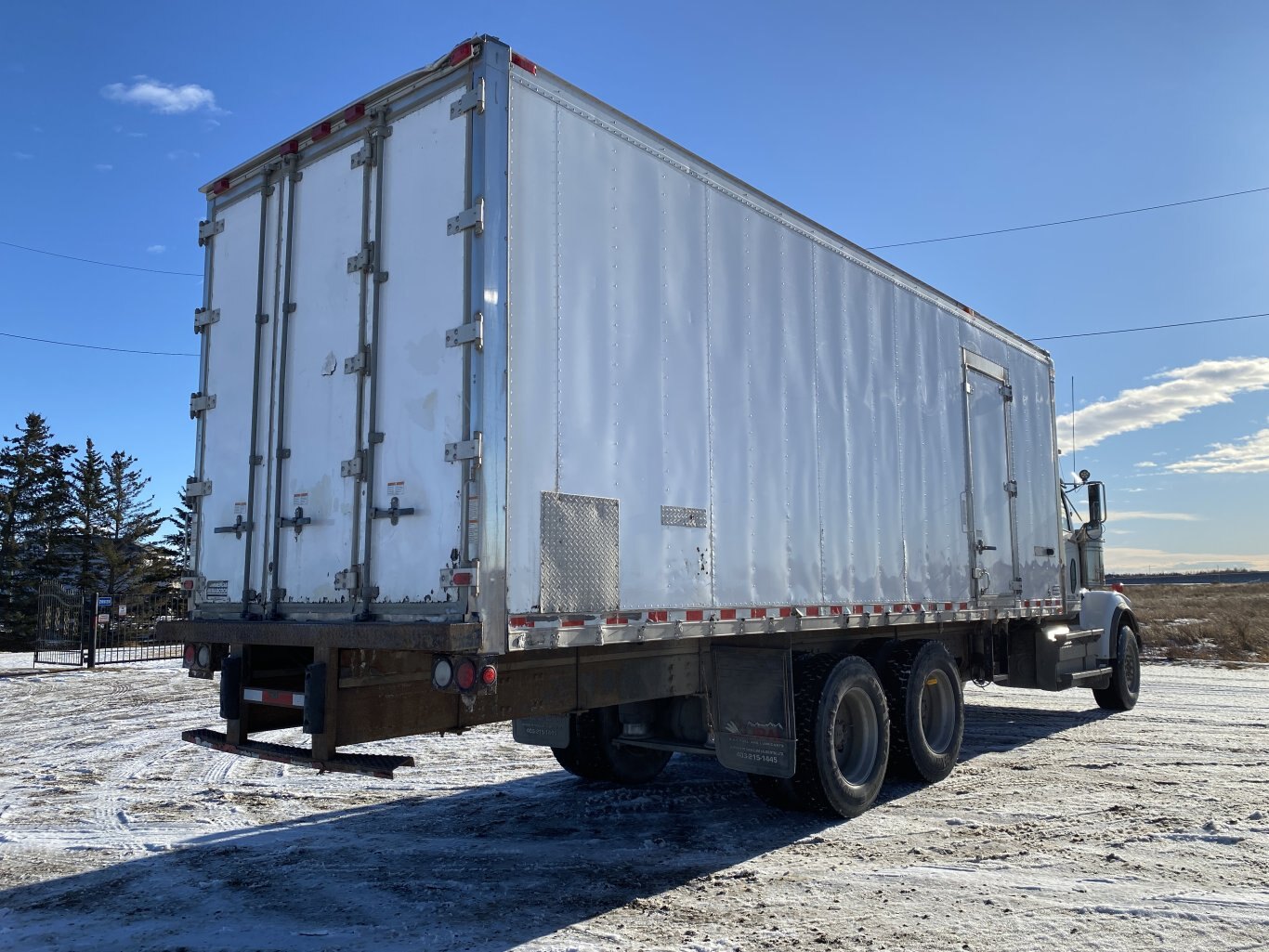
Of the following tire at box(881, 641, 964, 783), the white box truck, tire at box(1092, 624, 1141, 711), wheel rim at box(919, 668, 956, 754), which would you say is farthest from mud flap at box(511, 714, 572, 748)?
tire at box(1092, 624, 1141, 711)

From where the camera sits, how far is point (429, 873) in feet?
19.0

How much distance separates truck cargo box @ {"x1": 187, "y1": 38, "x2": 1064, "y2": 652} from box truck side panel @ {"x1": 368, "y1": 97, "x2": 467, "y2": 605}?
0.02 m

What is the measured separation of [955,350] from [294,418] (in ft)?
21.0

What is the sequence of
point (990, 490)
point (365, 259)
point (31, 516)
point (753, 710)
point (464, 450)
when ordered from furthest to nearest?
point (31, 516)
point (990, 490)
point (753, 710)
point (365, 259)
point (464, 450)

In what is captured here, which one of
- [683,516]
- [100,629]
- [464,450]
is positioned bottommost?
[100,629]

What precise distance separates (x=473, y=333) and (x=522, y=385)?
0.37m

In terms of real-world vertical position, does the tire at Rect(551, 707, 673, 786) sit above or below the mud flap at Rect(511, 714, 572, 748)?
below

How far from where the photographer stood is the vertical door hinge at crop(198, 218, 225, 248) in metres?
6.81

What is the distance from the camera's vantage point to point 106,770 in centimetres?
925

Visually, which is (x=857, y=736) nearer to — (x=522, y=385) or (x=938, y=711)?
(x=938, y=711)

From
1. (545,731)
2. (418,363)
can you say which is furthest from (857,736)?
(418,363)

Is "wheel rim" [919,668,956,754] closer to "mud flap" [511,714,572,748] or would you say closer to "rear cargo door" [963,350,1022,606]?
"rear cargo door" [963,350,1022,606]

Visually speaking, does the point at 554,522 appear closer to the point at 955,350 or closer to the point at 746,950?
the point at 746,950

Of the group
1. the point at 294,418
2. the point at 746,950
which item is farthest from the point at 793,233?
the point at 746,950
